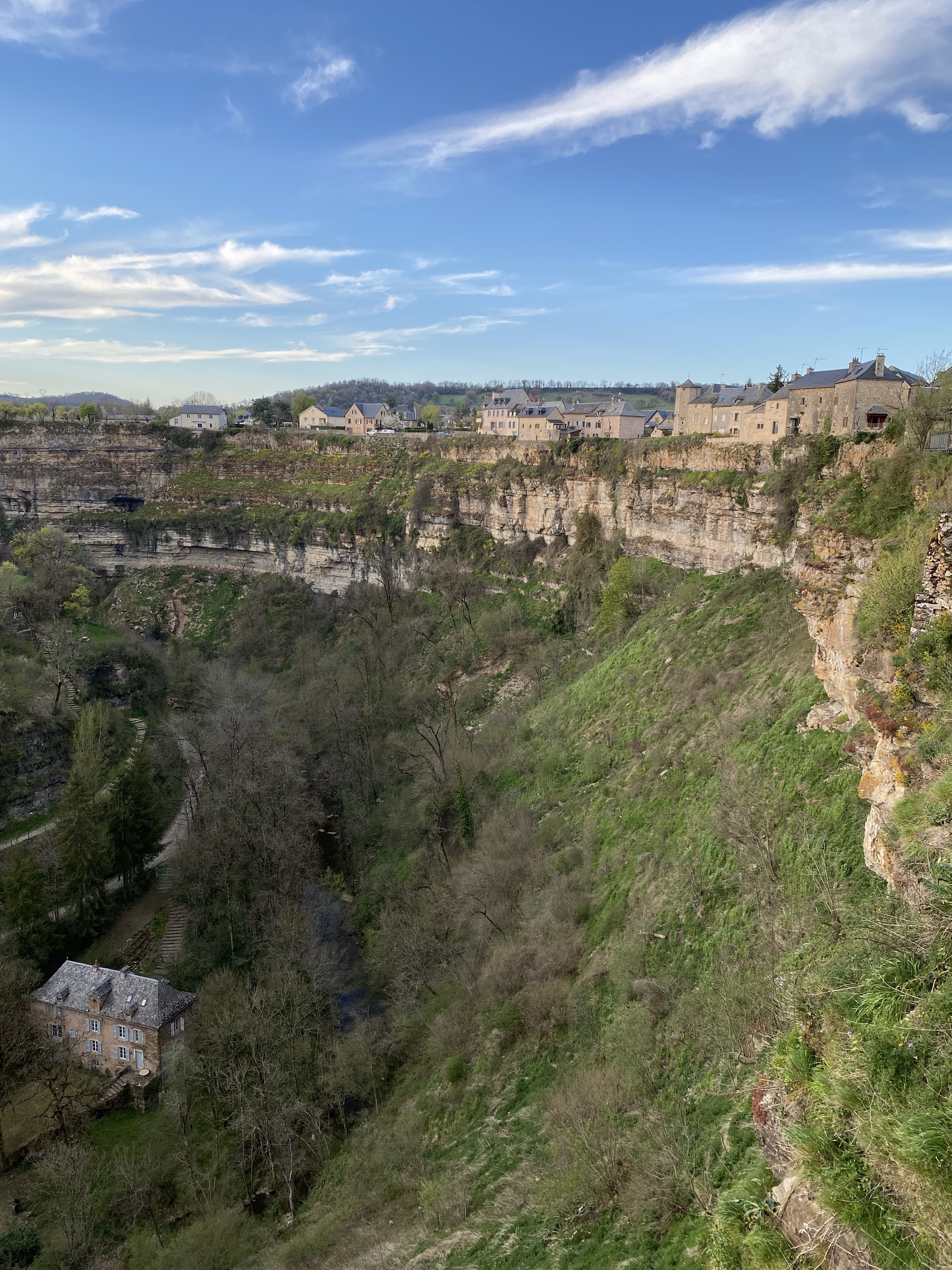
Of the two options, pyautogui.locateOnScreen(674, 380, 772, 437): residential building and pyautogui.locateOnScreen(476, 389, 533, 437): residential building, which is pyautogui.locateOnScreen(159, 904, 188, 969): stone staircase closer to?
pyautogui.locateOnScreen(674, 380, 772, 437): residential building

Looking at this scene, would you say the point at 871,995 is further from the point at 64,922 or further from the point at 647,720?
the point at 64,922

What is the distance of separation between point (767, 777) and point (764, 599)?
13121mm

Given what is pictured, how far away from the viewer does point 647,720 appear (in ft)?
96.2

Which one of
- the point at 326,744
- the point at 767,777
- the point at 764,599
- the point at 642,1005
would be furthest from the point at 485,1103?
the point at 326,744

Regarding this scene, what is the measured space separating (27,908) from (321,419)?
232ft

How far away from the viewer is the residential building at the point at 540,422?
2608 inches

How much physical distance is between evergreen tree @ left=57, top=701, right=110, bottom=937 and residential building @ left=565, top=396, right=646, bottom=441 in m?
40.8

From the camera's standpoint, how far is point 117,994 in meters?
27.8

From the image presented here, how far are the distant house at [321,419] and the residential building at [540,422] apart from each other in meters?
27.6

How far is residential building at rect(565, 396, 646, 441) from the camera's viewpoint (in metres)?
59.3

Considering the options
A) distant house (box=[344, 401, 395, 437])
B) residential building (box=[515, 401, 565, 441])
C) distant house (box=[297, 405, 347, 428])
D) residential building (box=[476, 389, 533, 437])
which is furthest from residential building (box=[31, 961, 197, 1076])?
distant house (box=[297, 405, 347, 428])

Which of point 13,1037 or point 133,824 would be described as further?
point 133,824

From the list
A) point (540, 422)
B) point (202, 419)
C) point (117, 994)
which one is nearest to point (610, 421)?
point (540, 422)

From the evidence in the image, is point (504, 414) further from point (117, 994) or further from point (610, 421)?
point (117, 994)
